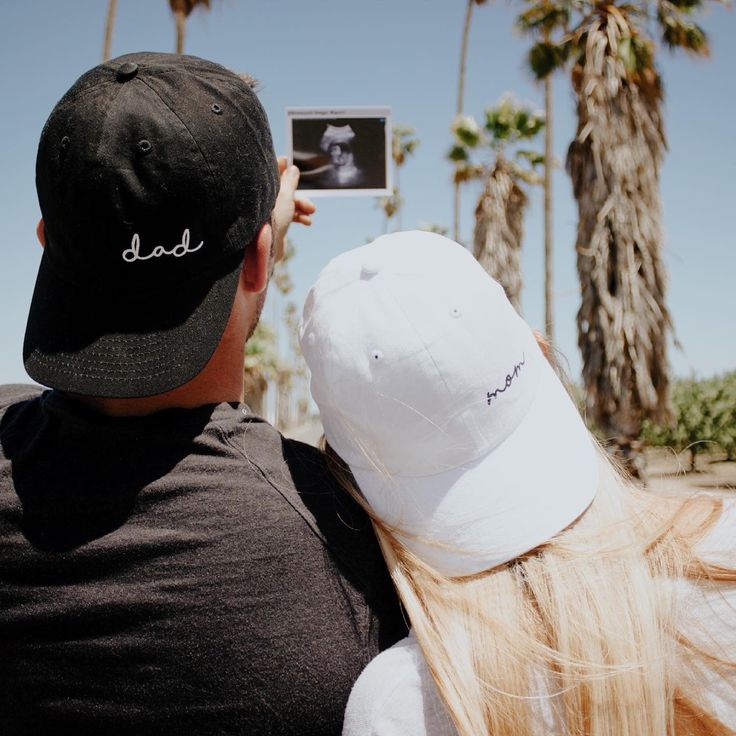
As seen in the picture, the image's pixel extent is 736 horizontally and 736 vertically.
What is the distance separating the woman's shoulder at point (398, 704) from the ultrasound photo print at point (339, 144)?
52.6 inches

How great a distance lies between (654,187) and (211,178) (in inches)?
416

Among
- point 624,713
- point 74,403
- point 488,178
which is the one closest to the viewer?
point 624,713

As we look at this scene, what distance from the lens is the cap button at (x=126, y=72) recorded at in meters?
1.25

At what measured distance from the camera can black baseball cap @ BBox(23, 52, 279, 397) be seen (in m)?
1.18

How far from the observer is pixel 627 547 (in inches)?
43.4

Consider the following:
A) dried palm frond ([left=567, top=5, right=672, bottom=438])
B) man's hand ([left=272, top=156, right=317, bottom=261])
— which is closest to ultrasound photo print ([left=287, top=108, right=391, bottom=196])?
man's hand ([left=272, top=156, right=317, bottom=261])

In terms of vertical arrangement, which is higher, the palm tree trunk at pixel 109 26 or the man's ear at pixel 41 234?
the palm tree trunk at pixel 109 26

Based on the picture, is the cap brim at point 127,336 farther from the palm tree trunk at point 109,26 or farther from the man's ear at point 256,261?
the palm tree trunk at point 109,26

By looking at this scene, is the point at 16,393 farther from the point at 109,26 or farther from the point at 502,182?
the point at 502,182

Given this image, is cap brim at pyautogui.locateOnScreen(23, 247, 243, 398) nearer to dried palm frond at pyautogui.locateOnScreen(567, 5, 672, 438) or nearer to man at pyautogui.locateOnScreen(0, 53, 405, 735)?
man at pyautogui.locateOnScreen(0, 53, 405, 735)

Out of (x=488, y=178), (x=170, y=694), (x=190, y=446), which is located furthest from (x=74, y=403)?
(x=488, y=178)

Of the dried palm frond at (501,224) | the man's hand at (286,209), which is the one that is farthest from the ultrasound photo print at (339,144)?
the dried palm frond at (501,224)

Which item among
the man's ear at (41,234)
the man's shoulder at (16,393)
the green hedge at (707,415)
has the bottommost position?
the green hedge at (707,415)

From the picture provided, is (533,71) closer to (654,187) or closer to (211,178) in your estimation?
(654,187)
